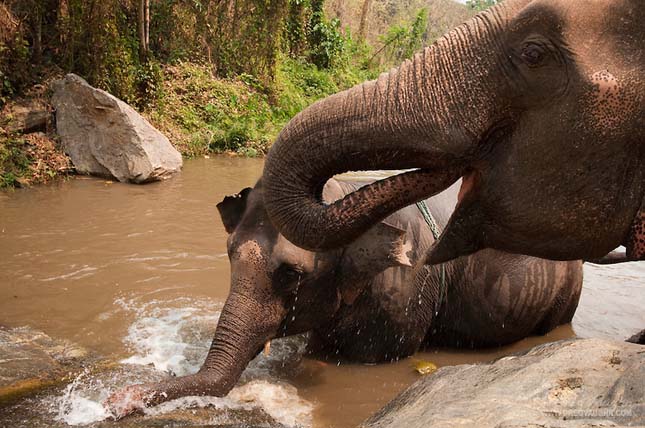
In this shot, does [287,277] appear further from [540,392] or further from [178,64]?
[178,64]

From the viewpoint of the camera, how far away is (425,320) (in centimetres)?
446

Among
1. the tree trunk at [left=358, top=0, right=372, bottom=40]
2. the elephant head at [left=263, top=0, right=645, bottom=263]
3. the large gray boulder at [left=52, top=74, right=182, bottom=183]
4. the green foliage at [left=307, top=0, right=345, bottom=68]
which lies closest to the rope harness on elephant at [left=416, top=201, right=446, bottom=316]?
the elephant head at [left=263, top=0, right=645, bottom=263]

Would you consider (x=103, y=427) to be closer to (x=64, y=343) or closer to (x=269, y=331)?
(x=269, y=331)

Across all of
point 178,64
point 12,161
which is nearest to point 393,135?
point 12,161

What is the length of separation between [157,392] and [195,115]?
10.7 meters

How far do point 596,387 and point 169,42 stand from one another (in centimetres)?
1414

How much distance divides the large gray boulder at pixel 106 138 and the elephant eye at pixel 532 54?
8237 millimetres

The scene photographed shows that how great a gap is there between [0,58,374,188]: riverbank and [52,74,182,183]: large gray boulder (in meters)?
0.25

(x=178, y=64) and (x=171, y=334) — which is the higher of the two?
(x=178, y=64)

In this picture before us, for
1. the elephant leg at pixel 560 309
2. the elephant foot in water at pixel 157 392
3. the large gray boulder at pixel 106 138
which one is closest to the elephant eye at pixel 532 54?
the elephant foot in water at pixel 157 392

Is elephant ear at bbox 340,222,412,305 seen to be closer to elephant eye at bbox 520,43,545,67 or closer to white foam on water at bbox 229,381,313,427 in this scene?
white foam on water at bbox 229,381,313,427

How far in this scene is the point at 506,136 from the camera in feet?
6.88

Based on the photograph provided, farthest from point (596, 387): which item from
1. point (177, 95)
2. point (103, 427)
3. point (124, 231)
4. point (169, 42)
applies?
point (169, 42)

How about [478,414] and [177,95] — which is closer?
[478,414]
